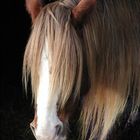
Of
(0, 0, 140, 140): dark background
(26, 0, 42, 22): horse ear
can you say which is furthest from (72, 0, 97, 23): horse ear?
(0, 0, 140, 140): dark background

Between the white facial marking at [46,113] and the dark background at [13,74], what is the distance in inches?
69.9

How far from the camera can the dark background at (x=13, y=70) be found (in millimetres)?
4082

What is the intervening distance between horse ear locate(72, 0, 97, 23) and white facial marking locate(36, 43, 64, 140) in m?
0.29

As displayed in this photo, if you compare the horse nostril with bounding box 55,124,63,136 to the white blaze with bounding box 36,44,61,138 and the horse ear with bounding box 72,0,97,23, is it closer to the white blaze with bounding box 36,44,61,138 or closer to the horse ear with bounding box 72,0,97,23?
the white blaze with bounding box 36,44,61,138

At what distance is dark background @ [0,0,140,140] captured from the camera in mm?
4055

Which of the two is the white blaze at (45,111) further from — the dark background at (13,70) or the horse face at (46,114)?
the dark background at (13,70)

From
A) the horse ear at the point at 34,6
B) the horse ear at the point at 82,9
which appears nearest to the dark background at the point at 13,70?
the horse ear at the point at 34,6

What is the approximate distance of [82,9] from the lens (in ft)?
7.52

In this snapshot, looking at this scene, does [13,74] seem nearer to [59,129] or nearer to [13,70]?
[13,70]

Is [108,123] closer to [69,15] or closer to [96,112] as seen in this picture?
[96,112]

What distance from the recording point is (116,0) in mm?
2615

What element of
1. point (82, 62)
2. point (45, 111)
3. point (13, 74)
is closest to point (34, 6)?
point (82, 62)

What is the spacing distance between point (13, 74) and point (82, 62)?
2.16 m

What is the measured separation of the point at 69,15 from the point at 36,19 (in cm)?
16
